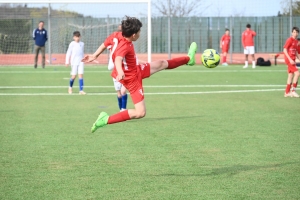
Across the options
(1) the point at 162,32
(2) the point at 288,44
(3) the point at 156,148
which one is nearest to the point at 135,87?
(3) the point at 156,148

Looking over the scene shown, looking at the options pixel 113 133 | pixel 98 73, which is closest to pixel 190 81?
pixel 98 73

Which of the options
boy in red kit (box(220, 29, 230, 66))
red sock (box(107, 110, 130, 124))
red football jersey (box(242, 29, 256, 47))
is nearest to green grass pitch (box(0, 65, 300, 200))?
red sock (box(107, 110, 130, 124))

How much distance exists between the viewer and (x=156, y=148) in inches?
386

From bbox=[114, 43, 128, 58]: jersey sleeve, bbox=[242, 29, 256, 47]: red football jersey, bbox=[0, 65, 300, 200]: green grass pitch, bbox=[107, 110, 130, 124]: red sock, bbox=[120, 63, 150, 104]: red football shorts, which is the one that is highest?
bbox=[242, 29, 256, 47]: red football jersey

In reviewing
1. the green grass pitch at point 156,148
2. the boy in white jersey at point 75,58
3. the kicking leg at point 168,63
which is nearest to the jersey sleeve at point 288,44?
the green grass pitch at point 156,148

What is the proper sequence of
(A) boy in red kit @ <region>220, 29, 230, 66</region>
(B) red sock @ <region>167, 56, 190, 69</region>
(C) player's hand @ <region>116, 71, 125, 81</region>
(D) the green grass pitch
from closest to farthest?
(D) the green grass pitch < (C) player's hand @ <region>116, 71, 125, 81</region> < (B) red sock @ <region>167, 56, 190, 69</region> < (A) boy in red kit @ <region>220, 29, 230, 66</region>

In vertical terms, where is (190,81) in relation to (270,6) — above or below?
below

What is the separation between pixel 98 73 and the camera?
2842 centimetres

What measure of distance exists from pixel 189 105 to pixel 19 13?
2199 cm

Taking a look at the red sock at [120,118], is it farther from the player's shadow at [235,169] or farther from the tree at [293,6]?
the tree at [293,6]

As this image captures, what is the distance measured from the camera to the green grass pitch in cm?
718

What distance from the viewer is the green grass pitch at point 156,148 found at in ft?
23.5

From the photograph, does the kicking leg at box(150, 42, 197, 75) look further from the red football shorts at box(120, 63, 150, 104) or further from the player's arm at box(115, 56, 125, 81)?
the player's arm at box(115, 56, 125, 81)

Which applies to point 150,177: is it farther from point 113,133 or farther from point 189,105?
point 189,105
